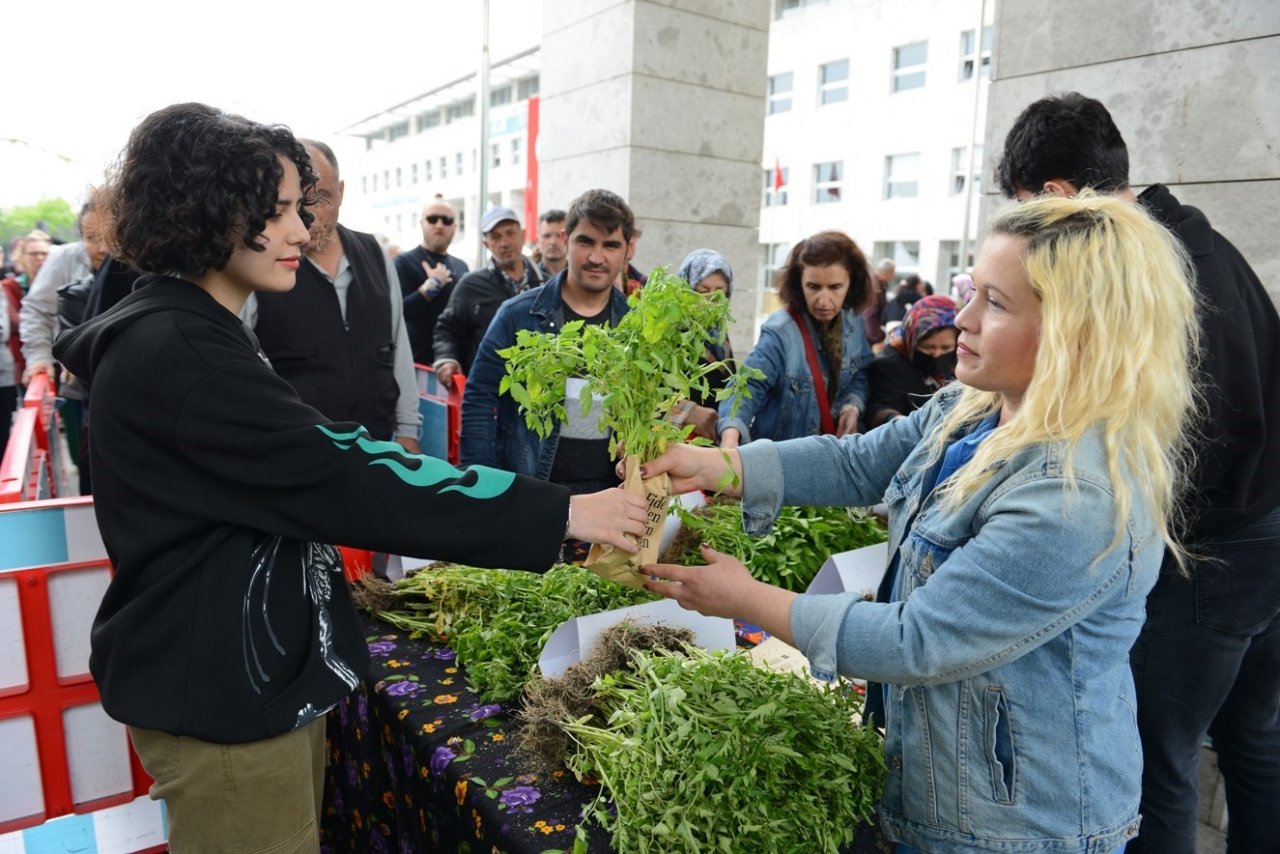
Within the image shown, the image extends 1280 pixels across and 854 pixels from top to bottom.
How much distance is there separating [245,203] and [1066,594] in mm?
1424

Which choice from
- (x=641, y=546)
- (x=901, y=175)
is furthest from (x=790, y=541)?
(x=901, y=175)

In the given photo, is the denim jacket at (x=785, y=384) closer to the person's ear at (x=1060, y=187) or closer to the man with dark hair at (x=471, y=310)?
the person's ear at (x=1060, y=187)

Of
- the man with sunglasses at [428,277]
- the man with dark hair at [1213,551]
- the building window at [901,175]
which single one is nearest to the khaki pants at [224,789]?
the man with dark hair at [1213,551]

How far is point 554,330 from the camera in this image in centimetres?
319

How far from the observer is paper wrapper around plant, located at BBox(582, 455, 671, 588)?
5.44ft

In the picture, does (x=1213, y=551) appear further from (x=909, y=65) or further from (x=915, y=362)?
(x=909, y=65)

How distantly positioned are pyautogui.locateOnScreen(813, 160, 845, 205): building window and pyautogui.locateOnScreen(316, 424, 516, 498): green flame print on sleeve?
2727 cm

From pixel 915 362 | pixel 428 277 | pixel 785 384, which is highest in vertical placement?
pixel 428 277

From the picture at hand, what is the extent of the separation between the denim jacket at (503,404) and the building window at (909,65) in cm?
2456

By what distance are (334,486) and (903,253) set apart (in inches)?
1034

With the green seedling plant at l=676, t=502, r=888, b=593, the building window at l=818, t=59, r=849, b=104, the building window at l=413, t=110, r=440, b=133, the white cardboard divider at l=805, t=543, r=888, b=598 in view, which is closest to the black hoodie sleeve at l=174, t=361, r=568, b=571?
the white cardboard divider at l=805, t=543, r=888, b=598

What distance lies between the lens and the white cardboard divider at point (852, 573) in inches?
75.3

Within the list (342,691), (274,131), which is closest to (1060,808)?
(342,691)

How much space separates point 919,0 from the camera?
2389 cm
